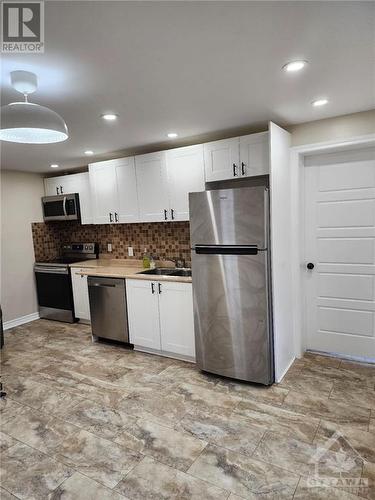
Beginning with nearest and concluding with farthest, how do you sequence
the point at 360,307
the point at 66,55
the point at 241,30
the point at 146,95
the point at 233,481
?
the point at 241,30
the point at 66,55
the point at 233,481
the point at 146,95
the point at 360,307

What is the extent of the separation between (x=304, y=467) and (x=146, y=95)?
2575 mm

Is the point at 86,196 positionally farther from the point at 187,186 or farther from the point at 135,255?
the point at 187,186

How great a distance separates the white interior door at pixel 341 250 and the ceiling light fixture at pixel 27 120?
8.03 feet

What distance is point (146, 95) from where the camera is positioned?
2.11 meters

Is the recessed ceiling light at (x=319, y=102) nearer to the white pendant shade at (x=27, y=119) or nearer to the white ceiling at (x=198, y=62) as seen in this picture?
the white ceiling at (x=198, y=62)

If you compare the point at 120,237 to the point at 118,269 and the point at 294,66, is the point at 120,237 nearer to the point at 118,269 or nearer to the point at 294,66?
the point at 118,269

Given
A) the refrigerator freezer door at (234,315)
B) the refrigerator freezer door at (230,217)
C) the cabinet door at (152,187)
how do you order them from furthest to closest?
the cabinet door at (152,187)
the refrigerator freezer door at (234,315)
the refrigerator freezer door at (230,217)

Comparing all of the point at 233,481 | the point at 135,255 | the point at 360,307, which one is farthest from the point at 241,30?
the point at 135,255

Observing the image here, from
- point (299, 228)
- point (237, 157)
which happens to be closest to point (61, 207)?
point (237, 157)

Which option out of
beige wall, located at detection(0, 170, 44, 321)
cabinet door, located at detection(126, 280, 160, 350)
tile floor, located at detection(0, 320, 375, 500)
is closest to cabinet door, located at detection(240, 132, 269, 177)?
cabinet door, located at detection(126, 280, 160, 350)

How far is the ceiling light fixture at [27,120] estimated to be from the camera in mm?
1543

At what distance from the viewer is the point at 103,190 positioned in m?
4.08

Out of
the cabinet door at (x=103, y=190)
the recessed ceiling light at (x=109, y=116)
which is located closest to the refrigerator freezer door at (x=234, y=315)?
the recessed ceiling light at (x=109, y=116)

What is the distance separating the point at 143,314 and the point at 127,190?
1556 mm
